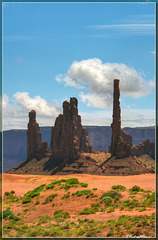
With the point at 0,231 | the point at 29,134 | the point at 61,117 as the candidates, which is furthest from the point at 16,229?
the point at 29,134

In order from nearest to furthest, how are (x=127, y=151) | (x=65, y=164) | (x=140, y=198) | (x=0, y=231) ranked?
(x=0, y=231)
(x=140, y=198)
(x=127, y=151)
(x=65, y=164)

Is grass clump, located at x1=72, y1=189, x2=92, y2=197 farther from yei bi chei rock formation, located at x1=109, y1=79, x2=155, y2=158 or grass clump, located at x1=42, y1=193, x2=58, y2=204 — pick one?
yei bi chei rock formation, located at x1=109, y1=79, x2=155, y2=158

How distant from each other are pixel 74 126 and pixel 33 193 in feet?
301

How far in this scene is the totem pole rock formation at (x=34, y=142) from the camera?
6086 inches

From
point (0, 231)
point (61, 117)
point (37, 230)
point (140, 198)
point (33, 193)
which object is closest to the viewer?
point (0, 231)

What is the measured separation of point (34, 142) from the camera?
522 ft

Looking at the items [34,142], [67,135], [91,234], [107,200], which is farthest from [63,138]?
[91,234]

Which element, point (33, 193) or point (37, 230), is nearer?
point (37, 230)

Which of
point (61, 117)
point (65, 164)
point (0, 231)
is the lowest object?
point (65, 164)

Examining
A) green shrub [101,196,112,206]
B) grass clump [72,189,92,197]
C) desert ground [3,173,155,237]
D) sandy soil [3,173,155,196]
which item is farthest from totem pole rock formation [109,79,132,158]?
green shrub [101,196,112,206]

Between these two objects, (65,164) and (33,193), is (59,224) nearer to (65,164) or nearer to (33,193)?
(33,193)

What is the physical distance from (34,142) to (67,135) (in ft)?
94.7

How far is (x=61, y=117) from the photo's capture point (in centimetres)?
14712

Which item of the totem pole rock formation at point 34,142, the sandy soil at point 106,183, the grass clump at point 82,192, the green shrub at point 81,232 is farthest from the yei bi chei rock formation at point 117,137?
the green shrub at point 81,232
